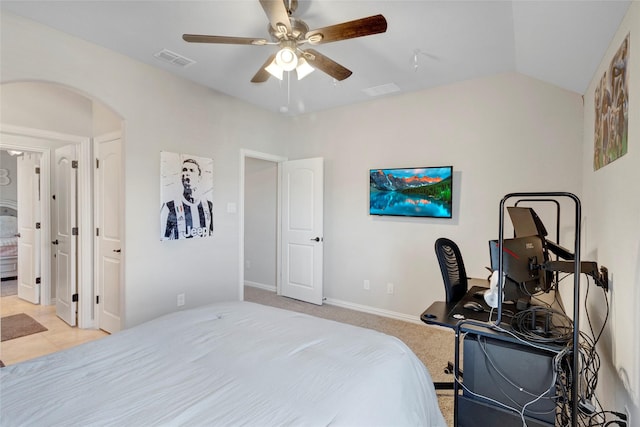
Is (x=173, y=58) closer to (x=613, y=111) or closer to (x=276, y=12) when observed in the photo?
(x=276, y=12)

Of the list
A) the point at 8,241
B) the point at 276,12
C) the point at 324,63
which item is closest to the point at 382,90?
the point at 324,63

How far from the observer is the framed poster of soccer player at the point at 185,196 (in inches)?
120

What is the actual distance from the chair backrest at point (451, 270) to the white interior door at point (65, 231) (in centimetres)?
377

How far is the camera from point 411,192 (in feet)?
11.6

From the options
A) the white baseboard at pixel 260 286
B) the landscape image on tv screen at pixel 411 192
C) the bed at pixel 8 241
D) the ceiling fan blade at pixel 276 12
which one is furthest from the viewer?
the bed at pixel 8 241

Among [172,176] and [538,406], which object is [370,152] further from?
[538,406]

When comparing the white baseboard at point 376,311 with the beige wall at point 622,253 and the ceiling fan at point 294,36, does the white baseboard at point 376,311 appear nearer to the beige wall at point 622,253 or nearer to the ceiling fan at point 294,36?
the beige wall at point 622,253

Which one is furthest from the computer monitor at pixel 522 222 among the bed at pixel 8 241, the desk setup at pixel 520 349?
the bed at pixel 8 241

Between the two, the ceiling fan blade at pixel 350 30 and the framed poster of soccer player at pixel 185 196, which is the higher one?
the ceiling fan blade at pixel 350 30

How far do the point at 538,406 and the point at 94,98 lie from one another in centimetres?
364

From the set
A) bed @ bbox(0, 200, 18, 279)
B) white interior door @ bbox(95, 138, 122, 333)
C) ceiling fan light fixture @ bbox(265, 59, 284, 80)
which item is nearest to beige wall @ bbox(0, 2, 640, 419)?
white interior door @ bbox(95, 138, 122, 333)

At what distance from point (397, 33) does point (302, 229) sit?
274cm

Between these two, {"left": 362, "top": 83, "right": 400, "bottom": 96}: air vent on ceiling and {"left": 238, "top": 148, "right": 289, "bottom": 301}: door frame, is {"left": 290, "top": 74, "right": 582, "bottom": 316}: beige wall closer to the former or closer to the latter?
{"left": 362, "top": 83, "right": 400, "bottom": 96}: air vent on ceiling

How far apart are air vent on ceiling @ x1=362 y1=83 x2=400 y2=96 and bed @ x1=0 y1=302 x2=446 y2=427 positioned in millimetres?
2694
